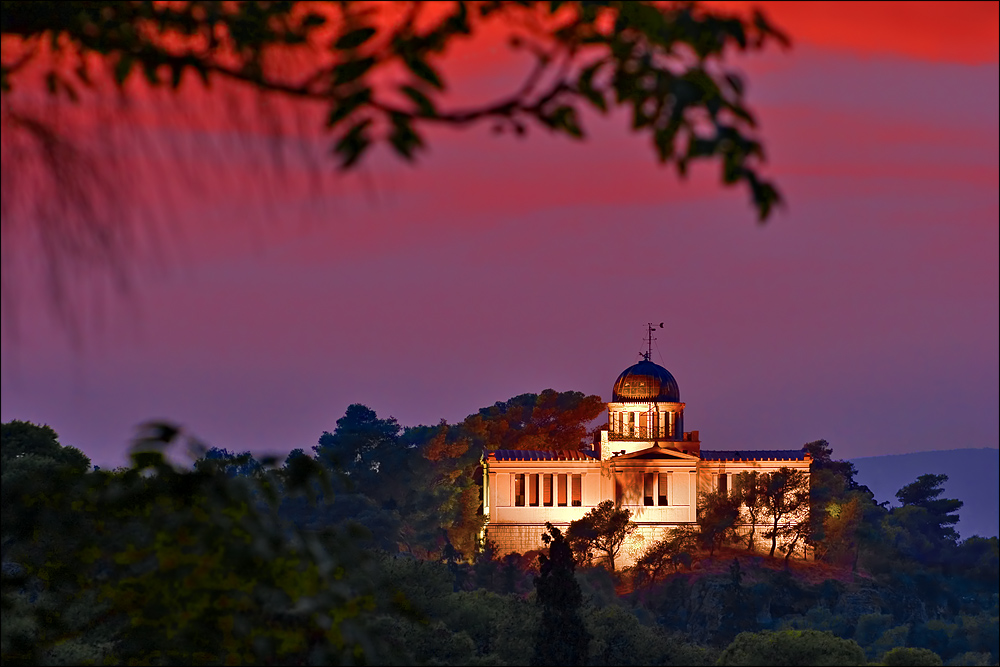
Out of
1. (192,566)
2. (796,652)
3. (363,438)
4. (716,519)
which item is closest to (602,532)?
(716,519)

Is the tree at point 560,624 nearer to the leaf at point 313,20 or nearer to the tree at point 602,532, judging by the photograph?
the tree at point 602,532

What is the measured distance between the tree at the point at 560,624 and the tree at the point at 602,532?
35.9 metres

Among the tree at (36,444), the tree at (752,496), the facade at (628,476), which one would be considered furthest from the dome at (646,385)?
the tree at (36,444)

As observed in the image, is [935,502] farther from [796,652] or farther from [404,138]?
[404,138]

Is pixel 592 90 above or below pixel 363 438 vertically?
below

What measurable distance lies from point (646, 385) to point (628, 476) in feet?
15.8

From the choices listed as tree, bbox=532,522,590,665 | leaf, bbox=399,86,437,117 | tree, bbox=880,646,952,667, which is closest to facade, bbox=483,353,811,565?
tree, bbox=880,646,952,667

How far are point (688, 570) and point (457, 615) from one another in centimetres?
3641

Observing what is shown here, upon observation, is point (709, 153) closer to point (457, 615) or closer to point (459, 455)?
point (457, 615)

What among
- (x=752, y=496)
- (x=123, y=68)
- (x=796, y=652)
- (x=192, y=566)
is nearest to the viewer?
(x=123, y=68)

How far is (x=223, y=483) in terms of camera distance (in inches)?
264

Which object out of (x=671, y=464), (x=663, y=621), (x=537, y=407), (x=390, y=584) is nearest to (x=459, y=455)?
(x=537, y=407)

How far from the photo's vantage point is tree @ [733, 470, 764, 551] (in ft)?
290

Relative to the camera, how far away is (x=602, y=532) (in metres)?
86.8
